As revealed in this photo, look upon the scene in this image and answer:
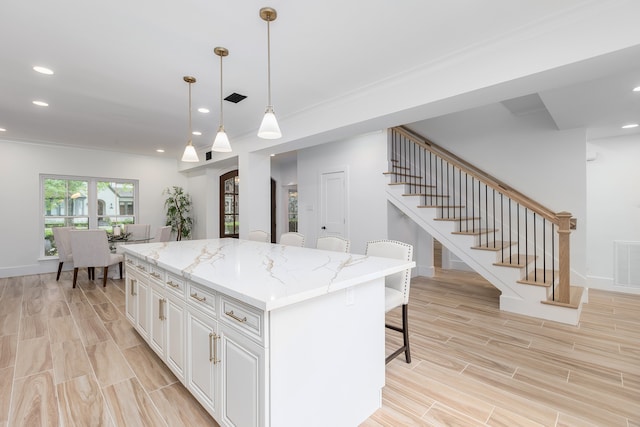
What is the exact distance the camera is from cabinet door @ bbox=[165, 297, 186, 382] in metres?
1.96

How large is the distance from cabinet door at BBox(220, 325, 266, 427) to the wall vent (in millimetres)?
5703

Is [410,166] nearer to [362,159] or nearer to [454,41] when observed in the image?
[362,159]

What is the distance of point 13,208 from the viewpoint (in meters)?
5.48

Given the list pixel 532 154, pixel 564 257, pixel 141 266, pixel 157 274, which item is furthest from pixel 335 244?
pixel 532 154

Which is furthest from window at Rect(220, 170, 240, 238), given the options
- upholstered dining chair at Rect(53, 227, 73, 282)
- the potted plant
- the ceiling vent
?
the ceiling vent

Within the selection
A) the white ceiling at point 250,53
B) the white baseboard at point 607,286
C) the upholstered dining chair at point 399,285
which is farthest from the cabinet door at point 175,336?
the white baseboard at point 607,286

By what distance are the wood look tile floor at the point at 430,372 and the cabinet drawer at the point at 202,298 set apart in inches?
27.3

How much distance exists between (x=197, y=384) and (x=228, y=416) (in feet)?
1.28

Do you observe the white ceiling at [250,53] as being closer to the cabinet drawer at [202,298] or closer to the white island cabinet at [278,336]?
the white island cabinet at [278,336]

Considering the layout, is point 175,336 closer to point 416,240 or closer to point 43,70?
point 43,70

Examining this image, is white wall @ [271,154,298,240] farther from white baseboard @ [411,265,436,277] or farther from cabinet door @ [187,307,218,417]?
cabinet door @ [187,307,218,417]

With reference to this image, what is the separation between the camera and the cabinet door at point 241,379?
1318 millimetres

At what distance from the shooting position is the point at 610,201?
461 centimetres

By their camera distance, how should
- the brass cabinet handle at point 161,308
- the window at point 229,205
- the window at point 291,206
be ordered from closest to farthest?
the brass cabinet handle at point 161,308, the window at point 229,205, the window at point 291,206
